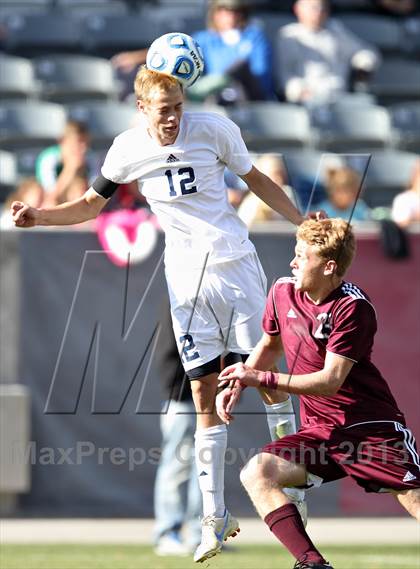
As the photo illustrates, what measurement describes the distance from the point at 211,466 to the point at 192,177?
5.05 ft

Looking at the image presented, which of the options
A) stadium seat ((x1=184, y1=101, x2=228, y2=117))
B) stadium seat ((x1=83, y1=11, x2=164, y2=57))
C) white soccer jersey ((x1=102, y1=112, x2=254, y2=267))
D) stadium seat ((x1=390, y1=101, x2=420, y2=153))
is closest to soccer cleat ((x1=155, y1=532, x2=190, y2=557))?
white soccer jersey ((x1=102, y1=112, x2=254, y2=267))

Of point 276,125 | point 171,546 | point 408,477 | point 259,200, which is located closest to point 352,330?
point 408,477

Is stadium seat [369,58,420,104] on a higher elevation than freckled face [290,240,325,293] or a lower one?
lower

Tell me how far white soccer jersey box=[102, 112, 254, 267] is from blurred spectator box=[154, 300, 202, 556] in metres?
2.25

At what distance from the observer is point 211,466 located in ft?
22.6

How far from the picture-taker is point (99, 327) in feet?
32.9

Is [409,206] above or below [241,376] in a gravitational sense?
below

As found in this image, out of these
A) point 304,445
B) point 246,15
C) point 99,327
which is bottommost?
point 99,327

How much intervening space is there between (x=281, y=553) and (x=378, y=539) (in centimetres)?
85

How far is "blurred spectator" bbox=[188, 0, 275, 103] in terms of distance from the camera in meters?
13.0

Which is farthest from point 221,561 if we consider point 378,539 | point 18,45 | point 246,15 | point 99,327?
point 18,45

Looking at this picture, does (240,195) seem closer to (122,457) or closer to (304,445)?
(122,457)

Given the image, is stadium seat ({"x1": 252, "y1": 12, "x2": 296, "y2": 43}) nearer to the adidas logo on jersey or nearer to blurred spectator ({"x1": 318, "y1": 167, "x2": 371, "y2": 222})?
blurred spectator ({"x1": 318, "y1": 167, "x2": 371, "y2": 222})

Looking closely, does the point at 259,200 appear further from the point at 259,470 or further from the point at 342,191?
the point at 259,470
